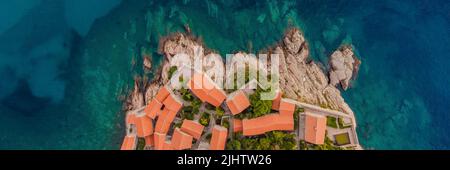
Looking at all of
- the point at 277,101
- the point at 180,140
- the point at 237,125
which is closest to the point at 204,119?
the point at 180,140

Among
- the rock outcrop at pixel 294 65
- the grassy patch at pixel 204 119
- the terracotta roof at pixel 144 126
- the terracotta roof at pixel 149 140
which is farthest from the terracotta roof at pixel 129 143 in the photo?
the grassy patch at pixel 204 119

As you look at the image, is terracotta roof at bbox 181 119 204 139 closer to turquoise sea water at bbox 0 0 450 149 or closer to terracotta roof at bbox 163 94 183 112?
terracotta roof at bbox 163 94 183 112

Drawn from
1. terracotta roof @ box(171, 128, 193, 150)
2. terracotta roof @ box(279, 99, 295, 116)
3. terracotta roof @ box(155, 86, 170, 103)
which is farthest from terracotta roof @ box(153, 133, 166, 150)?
terracotta roof @ box(279, 99, 295, 116)

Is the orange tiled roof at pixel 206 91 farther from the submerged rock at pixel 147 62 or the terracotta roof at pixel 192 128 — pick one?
the submerged rock at pixel 147 62

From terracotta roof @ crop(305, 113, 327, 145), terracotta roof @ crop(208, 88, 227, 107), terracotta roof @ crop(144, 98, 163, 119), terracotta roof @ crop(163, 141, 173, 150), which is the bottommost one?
terracotta roof @ crop(163, 141, 173, 150)

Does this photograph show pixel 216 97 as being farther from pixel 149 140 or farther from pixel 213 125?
pixel 149 140
